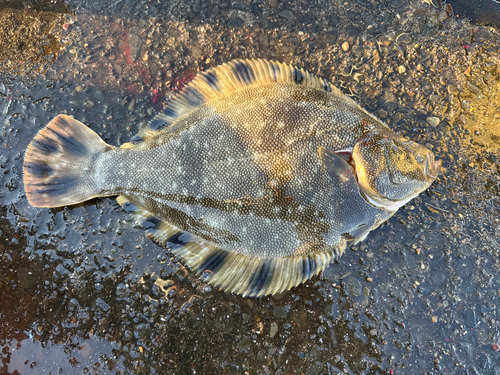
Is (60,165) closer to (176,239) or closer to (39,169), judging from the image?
(39,169)

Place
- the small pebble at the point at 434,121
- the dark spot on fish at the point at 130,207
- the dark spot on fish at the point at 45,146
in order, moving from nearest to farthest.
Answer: the dark spot on fish at the point at 45,146 → the dark spot on fish at the point at 130,207 → the small pebble at the point at 434,121

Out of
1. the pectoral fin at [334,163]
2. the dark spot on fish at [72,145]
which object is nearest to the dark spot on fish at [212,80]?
the pectoral fin at [334,163]

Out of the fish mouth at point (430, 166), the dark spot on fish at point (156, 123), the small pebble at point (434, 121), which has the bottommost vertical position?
the fish mouth at point (430, 166)

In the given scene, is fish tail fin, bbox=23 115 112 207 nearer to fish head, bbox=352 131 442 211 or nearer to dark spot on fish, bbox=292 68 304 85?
dark spot on fish, bbox=292 68 304 85

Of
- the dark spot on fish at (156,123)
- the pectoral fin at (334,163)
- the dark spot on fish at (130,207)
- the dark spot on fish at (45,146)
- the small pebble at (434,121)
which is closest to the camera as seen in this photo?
the pectoral fin at (334,163)

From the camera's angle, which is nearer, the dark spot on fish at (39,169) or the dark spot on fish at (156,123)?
the dark spot on fish at (39,169)

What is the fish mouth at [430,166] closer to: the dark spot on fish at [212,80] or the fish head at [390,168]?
the fish head at [390,168]

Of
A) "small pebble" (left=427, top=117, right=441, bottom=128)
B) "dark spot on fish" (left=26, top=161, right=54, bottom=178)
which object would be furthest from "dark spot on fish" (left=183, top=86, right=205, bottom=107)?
"small pebble" (left=427, top=117, right=441, bottom=128)
